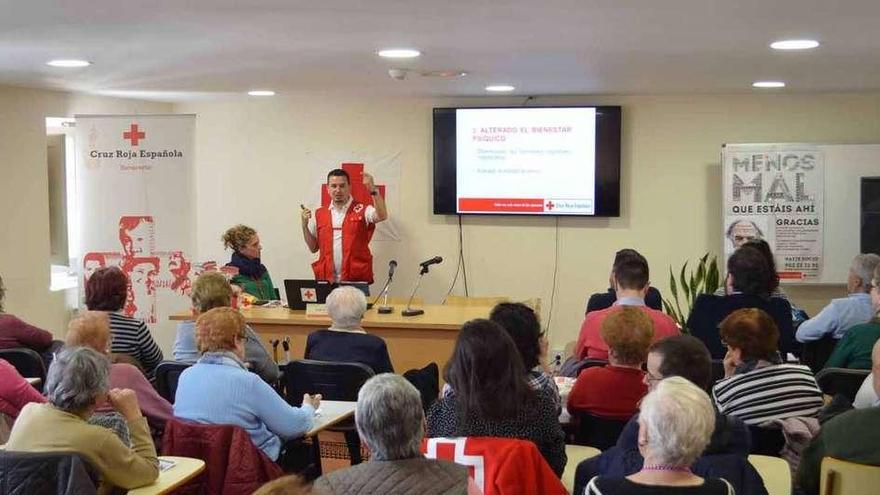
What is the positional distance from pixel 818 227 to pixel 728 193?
2.45 ft

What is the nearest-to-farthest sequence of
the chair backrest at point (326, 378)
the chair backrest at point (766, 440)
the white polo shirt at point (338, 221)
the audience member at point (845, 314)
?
the chair backrest at point (766, 440) < the chair backrest at point (326, 378) < the audience member at point (845, 314) < the white polo shirt at point (338, 221)

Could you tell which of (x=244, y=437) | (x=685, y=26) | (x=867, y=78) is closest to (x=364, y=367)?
(x=244, y=437)

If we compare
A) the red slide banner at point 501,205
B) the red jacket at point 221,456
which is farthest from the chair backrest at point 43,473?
the red slide banner at point 501,205

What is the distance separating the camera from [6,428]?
396cm

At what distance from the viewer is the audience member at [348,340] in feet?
16.0

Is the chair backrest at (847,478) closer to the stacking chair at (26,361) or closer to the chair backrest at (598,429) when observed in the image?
the chair backrest at (598,429)

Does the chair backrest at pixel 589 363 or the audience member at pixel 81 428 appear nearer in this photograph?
the audience member at pixel 81 428

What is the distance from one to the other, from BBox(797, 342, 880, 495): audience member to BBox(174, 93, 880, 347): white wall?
5434mm

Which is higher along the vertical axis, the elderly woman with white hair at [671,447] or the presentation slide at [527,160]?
the presentation slide at [527,160]

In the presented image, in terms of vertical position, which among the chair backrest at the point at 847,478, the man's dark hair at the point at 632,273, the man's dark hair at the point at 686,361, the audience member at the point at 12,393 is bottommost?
the chair backrest at the point at 847,478

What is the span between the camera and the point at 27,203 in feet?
24.8

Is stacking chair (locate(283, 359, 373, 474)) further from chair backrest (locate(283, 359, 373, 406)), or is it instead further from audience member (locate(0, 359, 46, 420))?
audience member (locate(0, 359, 46, 420))

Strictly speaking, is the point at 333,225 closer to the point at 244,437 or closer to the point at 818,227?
the point at 818,227

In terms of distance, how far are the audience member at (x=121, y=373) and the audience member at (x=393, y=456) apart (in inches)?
58.8
